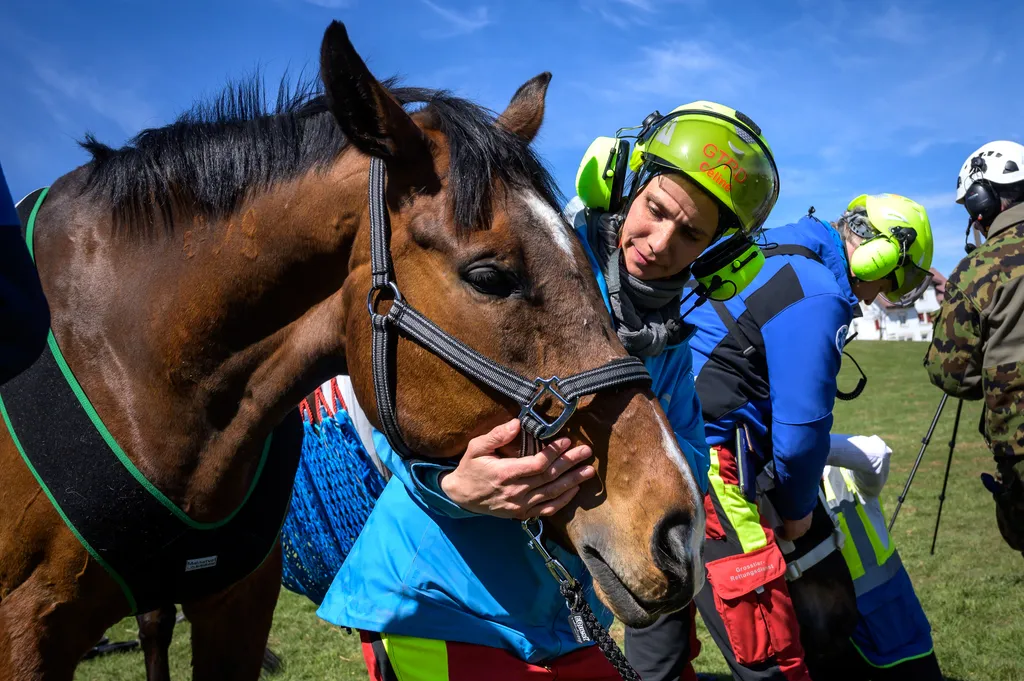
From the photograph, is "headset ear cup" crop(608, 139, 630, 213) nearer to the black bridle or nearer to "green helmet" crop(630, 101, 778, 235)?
"green helmet" crop(630, 101, 778, 235)

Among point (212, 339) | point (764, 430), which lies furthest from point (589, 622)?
point (764, 430)

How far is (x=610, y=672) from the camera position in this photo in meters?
2.07

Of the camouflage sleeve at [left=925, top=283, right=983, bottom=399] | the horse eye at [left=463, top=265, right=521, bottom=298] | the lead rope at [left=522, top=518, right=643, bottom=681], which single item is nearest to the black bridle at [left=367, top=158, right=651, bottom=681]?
the lead rope at [left=522, top=518, right=643, bottom=681]

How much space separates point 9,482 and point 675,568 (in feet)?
5.77

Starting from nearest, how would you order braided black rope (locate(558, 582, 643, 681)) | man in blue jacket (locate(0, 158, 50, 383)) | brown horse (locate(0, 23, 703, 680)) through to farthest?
man in blue jacket (locate(0, 158, 50, 383)) < brown horse (locate(0, 23, 703, 680)) < braided black rope (locate(558, 582, 643, 681))

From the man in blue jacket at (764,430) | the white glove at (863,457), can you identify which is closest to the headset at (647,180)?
the man in blue jacket at (764,430)

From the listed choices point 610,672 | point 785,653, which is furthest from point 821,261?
point 610,672

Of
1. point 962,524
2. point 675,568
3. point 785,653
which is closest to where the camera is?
point 675,568

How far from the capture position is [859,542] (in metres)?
3.99

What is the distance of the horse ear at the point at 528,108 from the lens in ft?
7.14

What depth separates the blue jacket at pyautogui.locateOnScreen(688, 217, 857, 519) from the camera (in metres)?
2.92

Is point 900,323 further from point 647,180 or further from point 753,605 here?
point 647,180

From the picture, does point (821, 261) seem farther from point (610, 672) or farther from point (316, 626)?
point (316, 626)

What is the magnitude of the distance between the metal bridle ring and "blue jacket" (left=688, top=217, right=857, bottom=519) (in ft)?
6.03
